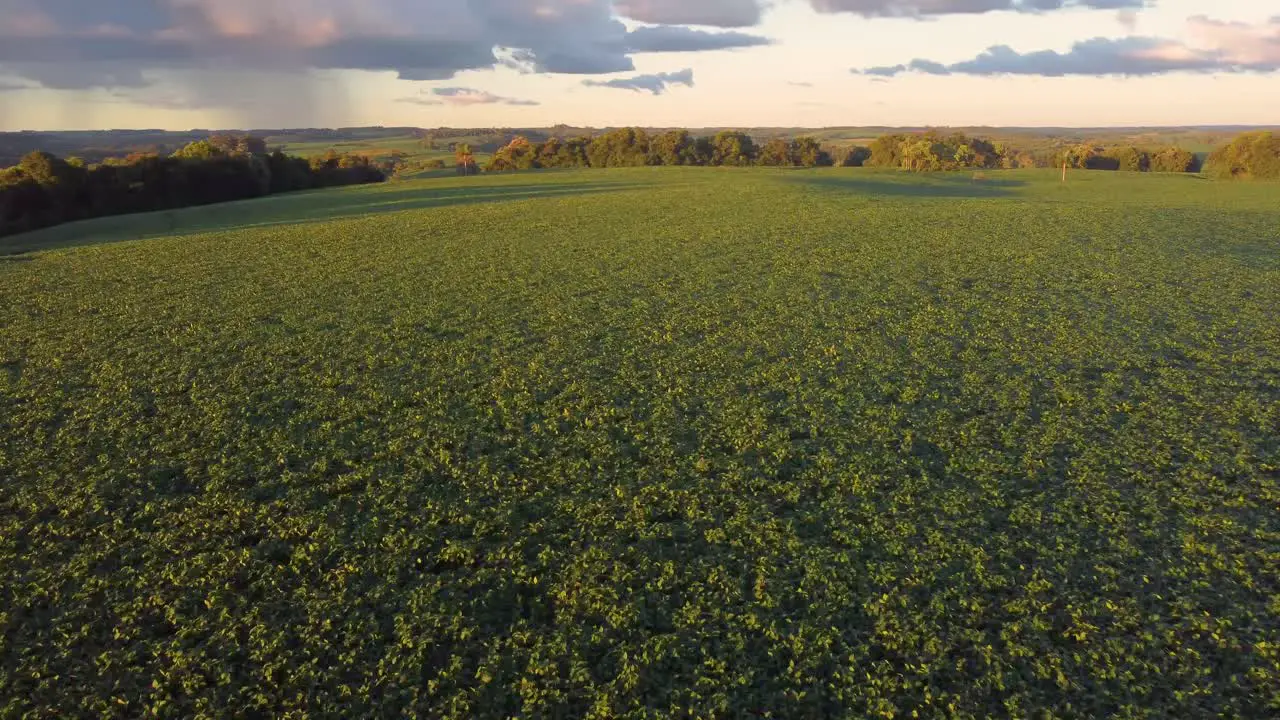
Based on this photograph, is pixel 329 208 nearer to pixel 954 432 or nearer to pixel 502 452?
pixel 502 452

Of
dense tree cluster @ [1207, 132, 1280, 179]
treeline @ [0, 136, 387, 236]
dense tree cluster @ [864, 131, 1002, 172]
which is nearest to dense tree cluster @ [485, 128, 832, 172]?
dense tree cluster @ [864, 131, 1002, 172]

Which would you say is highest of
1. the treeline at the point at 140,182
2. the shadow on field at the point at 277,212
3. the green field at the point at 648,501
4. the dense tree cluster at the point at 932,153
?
the dense tree cluster at the point at 932,153

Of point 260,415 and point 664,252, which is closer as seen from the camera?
point 260,415

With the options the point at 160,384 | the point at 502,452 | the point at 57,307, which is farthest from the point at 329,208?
the point at 502,452

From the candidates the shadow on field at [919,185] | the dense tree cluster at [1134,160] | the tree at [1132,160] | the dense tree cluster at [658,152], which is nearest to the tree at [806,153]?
the dense tree cluster at [658,152]

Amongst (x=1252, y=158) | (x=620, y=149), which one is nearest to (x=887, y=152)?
(x=620, y=149)

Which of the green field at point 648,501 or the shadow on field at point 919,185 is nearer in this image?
the green field at point 648,501

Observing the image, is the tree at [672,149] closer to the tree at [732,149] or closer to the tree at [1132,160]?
the tree at [732,149]
